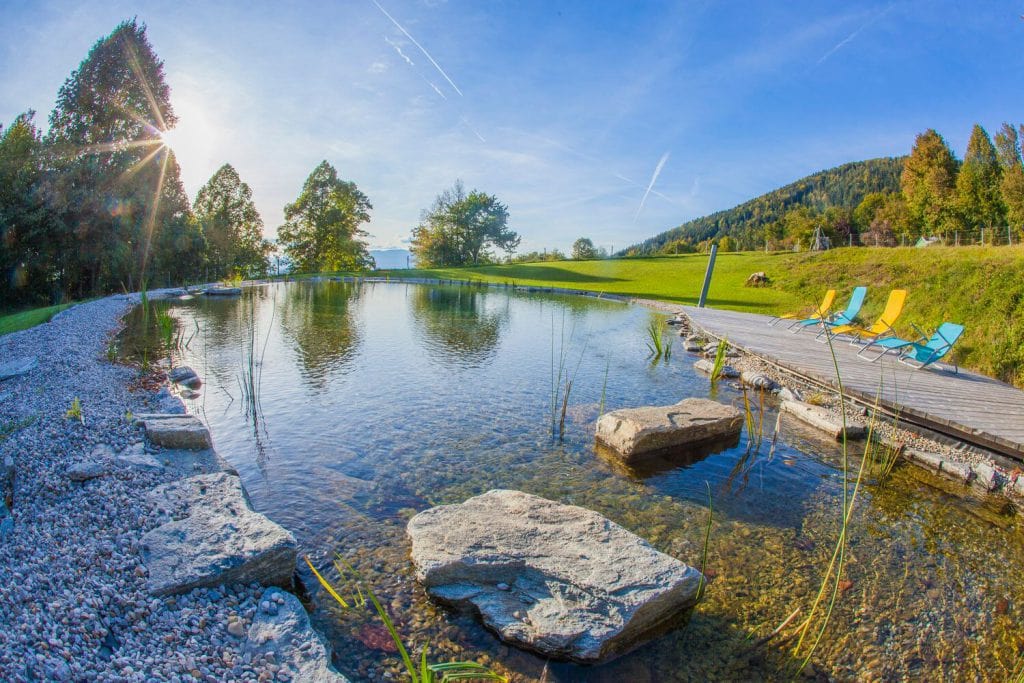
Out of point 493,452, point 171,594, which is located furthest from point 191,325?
point 171,594

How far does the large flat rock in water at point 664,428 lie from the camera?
15.7ft

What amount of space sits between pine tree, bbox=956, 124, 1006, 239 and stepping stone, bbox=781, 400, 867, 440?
38928 millimetres

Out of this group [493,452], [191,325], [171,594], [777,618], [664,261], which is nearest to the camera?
[171,594]

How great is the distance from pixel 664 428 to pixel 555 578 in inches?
103

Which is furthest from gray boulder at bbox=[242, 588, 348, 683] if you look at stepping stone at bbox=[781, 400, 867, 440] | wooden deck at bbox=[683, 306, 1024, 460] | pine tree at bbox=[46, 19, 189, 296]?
pine tree at bbox=[46, 19, 189, 296]

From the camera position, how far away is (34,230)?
13.6 m

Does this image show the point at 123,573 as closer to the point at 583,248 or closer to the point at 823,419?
the point at 823,419

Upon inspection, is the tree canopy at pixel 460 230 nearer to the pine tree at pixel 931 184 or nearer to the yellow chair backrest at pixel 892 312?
the pine tree at pixel 931 184

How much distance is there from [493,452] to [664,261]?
34.2 m

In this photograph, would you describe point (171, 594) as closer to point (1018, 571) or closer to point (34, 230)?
point (1018, 571)

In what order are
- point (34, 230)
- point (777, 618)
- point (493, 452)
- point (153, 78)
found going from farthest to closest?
point (153, 78) → point (34, 230) → point (493, 452) → point (777, 618)

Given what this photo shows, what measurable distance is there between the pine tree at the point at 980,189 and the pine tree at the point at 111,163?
47.2 m

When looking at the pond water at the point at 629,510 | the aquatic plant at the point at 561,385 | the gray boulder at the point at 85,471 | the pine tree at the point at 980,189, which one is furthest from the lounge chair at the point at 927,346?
the pine tree at the point at 980,189

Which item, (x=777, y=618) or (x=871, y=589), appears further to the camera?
(x=871, y=589)
